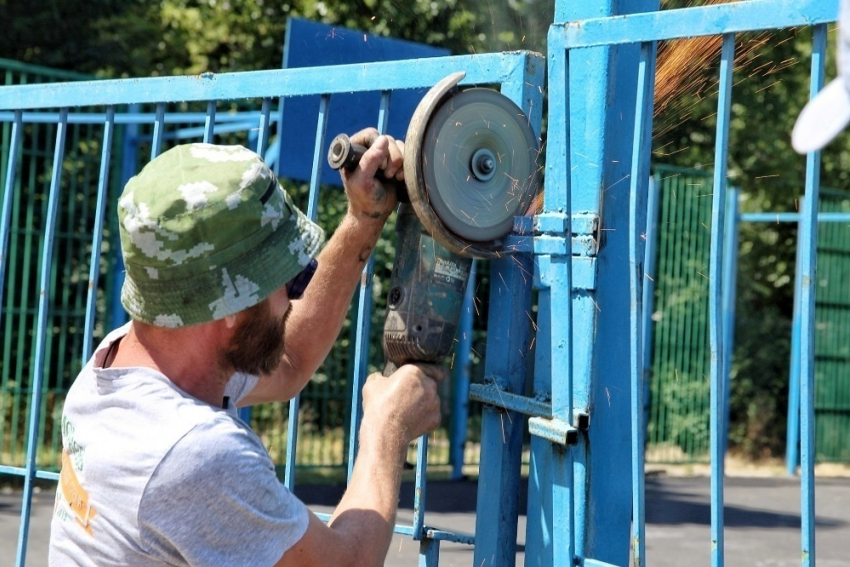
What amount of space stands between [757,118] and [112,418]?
1312 cm

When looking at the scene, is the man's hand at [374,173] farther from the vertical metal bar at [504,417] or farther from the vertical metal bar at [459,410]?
the vertical metal bar at [459,410]

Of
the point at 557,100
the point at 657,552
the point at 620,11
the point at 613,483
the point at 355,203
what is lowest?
the point at 657,552

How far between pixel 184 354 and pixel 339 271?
0.59m

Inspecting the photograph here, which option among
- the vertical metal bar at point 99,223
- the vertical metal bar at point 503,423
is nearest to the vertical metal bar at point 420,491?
the vertical metal bar at point 503,423

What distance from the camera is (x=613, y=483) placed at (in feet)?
6.97

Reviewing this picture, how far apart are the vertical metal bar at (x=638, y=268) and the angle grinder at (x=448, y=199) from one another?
279 millimetres

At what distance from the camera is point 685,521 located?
25.8 ft

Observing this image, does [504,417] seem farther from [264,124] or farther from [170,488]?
[264,124]

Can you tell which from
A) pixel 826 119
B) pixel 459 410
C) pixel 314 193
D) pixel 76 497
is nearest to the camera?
pixel 826 119

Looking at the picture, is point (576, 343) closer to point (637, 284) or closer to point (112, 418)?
point (637, 284)

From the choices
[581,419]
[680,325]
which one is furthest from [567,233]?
[680,325]

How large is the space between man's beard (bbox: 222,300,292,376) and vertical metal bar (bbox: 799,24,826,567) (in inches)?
35.9

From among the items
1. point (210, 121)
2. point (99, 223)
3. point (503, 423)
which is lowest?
point (503, 423)

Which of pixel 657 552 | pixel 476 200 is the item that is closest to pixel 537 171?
pixel 476 200
